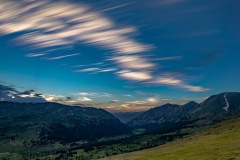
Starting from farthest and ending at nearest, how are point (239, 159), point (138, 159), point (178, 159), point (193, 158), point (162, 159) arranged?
point (138, 159), point (162, 159), point (178, 159), point (193, 158), point (239, 159)

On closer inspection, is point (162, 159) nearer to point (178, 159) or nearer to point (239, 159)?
point (178, 159)

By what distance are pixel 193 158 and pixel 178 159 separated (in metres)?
11.2

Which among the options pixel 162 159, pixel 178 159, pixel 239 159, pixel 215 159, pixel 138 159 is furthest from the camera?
pixel 138 159

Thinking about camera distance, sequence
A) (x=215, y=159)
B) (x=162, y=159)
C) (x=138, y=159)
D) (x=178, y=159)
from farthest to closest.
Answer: (x=138, y=159), (x=162, y=159), (x=178, y=159), (x=215, y=159)

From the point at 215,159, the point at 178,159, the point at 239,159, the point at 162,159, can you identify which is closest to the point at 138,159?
the point at 162,159

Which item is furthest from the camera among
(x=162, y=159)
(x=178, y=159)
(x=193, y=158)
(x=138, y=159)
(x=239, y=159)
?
(x=138, y=159)

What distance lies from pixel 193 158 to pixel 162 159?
1034 inches

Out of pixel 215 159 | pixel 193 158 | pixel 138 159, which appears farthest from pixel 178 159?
pixel 138 159

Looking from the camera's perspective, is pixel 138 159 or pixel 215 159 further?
pixel 138 159

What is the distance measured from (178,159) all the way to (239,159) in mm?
50141

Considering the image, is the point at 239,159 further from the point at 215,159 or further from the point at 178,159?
the point at 178,159

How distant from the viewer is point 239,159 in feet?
347

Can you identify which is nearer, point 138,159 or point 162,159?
point 162,159

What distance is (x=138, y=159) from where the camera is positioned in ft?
630
